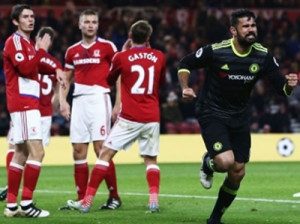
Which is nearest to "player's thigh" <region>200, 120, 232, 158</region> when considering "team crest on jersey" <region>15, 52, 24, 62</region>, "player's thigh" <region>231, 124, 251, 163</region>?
"player's thigh" <region>231, 124, 251, 163</region>

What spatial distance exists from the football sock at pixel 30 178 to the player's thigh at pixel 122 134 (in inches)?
37.7

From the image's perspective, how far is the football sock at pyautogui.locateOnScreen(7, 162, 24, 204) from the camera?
1081 centimetres

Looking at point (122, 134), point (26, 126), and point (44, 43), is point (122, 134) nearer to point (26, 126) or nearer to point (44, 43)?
point (26, 126)

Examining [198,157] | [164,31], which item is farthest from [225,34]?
[198,157]

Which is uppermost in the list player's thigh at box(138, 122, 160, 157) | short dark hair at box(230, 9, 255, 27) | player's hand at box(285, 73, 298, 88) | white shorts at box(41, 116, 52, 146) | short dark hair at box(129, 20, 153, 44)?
short dark hair at box(230, 9, 255, 27)

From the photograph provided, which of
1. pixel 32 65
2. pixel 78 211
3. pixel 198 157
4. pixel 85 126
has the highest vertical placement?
pixel 32 65

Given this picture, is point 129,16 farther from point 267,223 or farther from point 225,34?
point 267,223

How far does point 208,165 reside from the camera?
34.7 feet

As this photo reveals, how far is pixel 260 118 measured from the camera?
76.9ft

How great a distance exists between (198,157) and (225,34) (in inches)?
227

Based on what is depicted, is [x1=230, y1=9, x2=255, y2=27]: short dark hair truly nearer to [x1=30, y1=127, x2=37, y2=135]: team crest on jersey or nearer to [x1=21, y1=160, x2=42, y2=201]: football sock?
[x1=30, y1=127, x2=37, y2=135]: team crest on jersey

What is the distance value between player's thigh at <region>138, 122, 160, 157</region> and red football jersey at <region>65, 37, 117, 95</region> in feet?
3.03

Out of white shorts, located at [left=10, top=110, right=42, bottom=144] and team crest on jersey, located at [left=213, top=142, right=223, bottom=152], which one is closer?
team crest on jersey, located at [left=213, top=142, right=223, bottom=152]

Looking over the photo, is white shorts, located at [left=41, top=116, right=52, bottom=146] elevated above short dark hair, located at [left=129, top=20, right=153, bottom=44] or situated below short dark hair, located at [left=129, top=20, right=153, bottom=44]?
below
